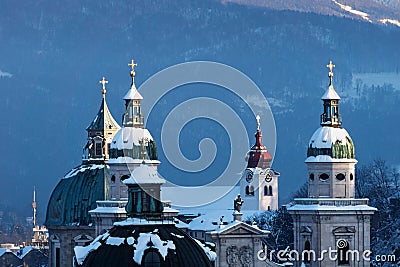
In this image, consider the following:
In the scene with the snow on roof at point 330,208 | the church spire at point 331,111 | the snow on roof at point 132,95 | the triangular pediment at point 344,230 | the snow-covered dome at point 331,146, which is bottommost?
the triangular pediment at point 344,230

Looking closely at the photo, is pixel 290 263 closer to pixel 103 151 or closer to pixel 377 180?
pixel 103 151

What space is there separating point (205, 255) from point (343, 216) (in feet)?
124

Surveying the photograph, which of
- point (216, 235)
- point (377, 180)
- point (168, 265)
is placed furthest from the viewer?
point (377, 180)

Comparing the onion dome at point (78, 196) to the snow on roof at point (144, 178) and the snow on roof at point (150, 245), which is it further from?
the snow on roof at point (150, 245)

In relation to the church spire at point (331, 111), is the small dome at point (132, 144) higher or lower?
lower

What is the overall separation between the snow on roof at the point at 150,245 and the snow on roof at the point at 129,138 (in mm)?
42564

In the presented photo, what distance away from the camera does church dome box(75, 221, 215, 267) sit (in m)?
81.6

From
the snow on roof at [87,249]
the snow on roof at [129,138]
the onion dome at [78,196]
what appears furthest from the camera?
the onion dome at [78,196]

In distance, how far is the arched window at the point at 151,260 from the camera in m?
81.5

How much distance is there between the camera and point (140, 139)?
125375 mm

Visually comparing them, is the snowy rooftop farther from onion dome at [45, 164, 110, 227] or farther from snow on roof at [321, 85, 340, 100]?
snow on roof at [321, 85, 340, 100]

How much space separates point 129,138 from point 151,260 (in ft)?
145

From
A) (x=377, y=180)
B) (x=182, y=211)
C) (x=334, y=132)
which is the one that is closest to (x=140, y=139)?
(x=334, y=132)

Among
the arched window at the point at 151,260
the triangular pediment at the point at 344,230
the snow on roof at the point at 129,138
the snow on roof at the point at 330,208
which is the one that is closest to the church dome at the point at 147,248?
the arched window at the point at 151,260
